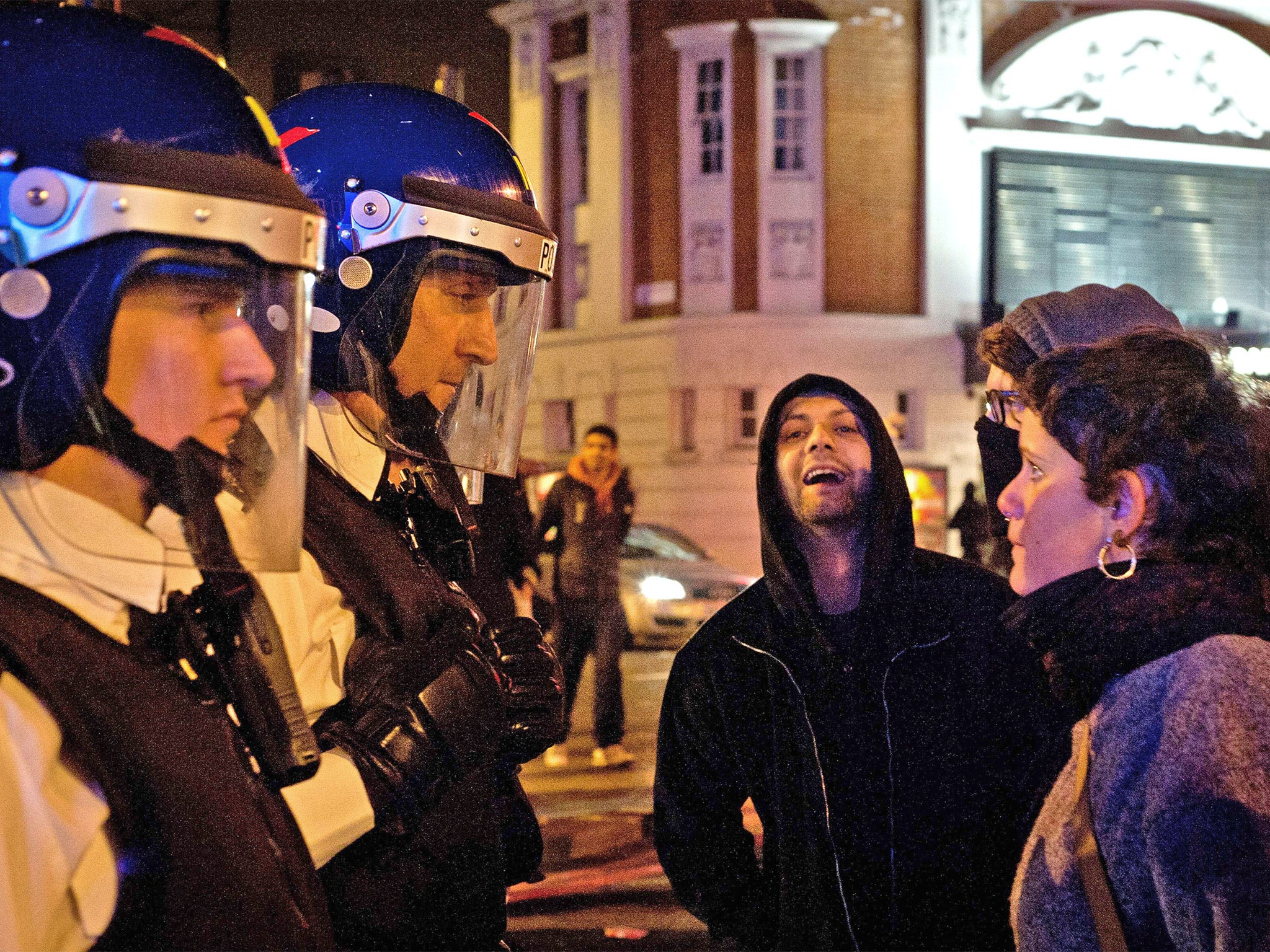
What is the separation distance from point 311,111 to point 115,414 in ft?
3.66

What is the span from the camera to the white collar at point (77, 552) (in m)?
1.21

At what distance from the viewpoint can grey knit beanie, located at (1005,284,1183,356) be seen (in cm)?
250

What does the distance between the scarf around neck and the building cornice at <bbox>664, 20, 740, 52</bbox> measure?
12789 mm

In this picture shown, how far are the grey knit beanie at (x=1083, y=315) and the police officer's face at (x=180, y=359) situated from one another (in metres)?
1.60

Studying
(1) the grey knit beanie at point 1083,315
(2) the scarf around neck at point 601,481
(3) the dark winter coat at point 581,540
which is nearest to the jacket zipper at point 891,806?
(1) the grey knit beanie at point 1083,315

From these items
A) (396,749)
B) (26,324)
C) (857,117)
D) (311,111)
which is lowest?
(396,749)

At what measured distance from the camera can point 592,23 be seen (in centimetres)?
1914

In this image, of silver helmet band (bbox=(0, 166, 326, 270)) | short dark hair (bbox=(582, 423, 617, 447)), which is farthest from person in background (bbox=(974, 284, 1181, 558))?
short dark hair (bbox=(582, 423, 617, 447))

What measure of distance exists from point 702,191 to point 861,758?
16.7m

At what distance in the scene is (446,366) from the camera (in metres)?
2.17

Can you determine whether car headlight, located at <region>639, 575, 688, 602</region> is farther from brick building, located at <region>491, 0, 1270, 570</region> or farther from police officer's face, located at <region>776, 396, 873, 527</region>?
police officer's face, located at <region>776, 396, 873, 527</region>

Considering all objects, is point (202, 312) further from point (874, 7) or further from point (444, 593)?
point (874, 7)

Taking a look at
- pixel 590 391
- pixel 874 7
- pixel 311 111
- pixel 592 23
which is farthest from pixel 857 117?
pixel 311 111

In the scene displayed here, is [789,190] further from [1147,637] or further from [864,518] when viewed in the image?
[1147,637]
